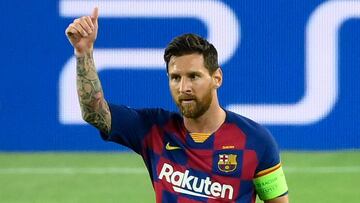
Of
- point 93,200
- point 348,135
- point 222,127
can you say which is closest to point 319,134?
point 348,135

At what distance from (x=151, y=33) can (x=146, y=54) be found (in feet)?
0.70

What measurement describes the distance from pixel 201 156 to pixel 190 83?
1.14 feet

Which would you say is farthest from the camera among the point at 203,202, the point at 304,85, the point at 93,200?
the point at 304,85

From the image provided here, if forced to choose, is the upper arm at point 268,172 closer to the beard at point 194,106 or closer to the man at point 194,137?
the man at point 194,137

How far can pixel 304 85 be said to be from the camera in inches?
379

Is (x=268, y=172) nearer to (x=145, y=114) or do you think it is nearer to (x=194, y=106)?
(x=194, y=106)

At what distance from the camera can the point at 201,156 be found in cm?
413

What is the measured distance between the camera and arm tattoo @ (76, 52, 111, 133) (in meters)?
4.01

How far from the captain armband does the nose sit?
0.50 m

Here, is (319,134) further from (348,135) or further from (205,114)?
(205,114)

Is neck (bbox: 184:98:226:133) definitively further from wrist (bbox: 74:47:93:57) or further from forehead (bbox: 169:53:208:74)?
wrist (bbox: 74:47:93:57)

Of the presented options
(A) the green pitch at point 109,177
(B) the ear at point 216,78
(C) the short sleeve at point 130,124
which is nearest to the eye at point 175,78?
(B) the ear at point 216,78

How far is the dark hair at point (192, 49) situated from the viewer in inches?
158

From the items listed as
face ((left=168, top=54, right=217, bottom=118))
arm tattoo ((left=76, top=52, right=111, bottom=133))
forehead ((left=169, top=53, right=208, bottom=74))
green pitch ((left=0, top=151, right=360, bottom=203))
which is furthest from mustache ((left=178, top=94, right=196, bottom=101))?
green pitch ((left=0, top=151, right=360, bottom=203))
